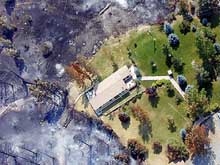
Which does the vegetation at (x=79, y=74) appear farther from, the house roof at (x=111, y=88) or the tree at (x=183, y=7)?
the tree at (x=183, y=7)

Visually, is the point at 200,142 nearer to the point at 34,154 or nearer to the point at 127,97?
the point at 127,97

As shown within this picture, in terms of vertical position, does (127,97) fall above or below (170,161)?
above

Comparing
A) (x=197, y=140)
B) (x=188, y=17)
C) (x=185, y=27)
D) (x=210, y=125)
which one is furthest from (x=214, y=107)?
(x=188, y=17)

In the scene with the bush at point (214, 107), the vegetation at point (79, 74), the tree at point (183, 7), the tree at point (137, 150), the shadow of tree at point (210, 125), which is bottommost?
the tree at point (137, 150)

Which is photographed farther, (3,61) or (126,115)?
(3,61)

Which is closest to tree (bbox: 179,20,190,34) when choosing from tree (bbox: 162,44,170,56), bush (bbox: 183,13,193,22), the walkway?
bush (bbox: 183,13,193,22)

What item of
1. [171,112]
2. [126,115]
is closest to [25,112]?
[126,115]

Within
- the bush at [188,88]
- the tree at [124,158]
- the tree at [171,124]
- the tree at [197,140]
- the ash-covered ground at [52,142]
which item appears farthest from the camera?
the ash-covered ground at [52,142]

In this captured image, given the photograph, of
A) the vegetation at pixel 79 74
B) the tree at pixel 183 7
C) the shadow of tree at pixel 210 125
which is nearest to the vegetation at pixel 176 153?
the shadow of tree at pixel 210 125
